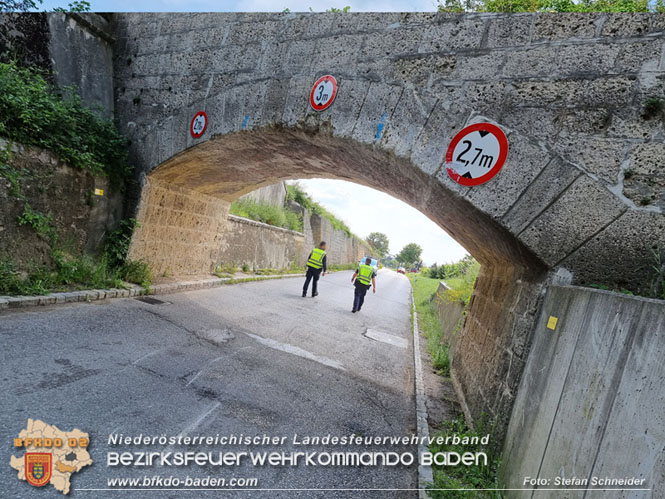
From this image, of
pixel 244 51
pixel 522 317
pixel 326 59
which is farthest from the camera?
pixel 244 51

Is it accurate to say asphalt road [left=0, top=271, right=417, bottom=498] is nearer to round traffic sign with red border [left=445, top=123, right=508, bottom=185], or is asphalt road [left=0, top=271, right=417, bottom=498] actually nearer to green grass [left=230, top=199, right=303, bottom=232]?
round traffic sign with red border [left=445, top=123, right=508, bottom=185]

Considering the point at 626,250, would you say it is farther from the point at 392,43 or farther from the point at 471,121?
the point at 392,43

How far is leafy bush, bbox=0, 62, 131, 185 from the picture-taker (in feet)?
16.0

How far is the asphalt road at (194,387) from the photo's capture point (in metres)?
2.37

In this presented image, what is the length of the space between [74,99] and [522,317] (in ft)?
24.4

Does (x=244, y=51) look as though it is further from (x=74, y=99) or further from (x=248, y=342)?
(x=248, y=342)

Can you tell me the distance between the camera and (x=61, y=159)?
5.48 metres

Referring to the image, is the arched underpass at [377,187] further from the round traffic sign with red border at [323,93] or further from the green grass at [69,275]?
the green grass at [69,275]

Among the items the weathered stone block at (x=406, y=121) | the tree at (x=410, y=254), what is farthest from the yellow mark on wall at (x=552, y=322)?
the tree at (x=410, y=254)

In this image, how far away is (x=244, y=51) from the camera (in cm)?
541

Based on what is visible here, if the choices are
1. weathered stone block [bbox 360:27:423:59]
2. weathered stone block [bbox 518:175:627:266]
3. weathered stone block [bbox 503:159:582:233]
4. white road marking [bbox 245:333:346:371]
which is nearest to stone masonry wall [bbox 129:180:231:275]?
white road marking [bbox 245:333:346:371]

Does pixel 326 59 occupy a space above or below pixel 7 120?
above

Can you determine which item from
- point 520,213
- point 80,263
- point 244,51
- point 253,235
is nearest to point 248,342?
point 80,263

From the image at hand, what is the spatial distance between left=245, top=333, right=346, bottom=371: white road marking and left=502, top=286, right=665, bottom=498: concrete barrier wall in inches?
103
